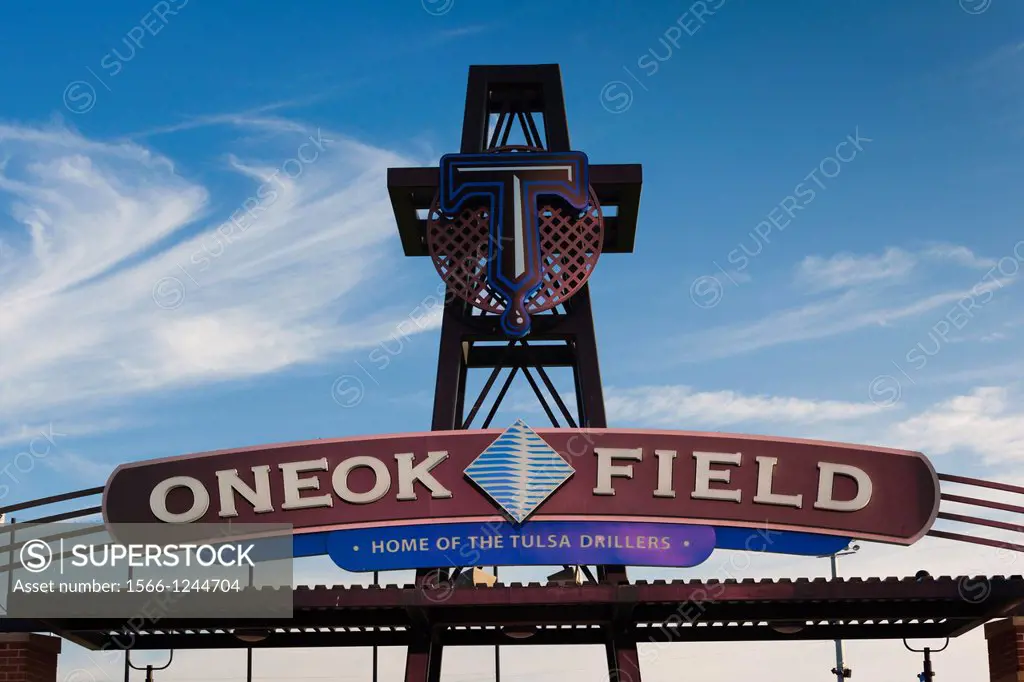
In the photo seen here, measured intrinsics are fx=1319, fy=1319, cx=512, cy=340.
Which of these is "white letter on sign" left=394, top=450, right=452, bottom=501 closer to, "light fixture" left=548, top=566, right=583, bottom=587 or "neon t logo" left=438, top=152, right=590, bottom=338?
"light fixture" left=548, top=566, right=583, bottom=587

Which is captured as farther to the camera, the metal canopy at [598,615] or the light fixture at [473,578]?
the light fixture at [473,578]

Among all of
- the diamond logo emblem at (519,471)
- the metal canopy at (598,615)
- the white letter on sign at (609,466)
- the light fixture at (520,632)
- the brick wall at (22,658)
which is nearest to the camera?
the metal canopy at (598,615)

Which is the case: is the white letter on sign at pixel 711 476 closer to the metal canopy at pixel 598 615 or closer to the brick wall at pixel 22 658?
the metal canopy at pixel 598 615

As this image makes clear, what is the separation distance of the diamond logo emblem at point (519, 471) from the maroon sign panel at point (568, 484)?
0.9 inches

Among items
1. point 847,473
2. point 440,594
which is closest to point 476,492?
point 440,594

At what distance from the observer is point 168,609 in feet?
54.0

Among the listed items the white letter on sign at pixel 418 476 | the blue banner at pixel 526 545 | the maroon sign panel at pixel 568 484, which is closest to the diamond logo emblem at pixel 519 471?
the maroon sign panel at pixel 568 484

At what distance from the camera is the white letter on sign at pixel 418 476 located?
17.5 meters

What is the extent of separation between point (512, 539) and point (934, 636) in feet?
19.3

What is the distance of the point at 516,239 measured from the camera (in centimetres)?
2072

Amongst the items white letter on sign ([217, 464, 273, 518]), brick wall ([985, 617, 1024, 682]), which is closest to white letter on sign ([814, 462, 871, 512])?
brick wall ([985, 617, 1024, 682])

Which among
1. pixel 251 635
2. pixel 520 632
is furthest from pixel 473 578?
pixel 251 635

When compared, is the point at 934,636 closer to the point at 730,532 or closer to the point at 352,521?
the point at 730,532

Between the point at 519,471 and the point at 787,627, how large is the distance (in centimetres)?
418
